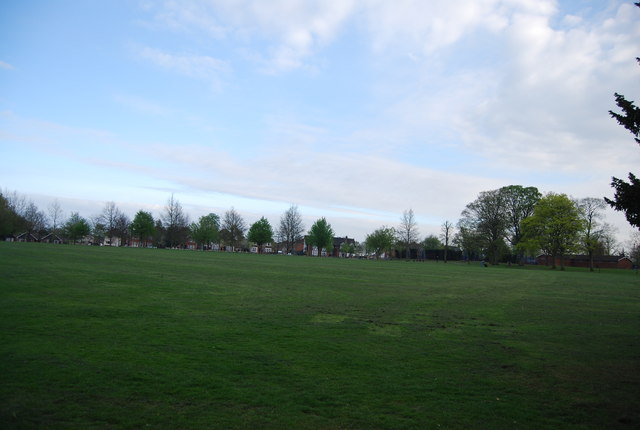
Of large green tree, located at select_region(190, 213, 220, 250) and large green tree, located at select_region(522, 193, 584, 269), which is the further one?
large green tree, located at select_region(190, 213, 220, 250)

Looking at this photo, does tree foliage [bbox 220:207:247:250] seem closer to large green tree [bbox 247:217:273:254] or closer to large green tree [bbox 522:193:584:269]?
large green tree [bbox 247:217:273:254]

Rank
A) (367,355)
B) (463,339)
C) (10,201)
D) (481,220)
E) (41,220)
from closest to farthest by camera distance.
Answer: (367,355) → (463,339) → (481,220) → (10,201) → (41,220)

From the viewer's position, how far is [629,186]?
834cm

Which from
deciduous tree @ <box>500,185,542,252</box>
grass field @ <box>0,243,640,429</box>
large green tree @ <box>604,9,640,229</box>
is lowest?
grass field @ <box>0,243,640,429</box>

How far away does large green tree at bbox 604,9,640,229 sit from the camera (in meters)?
8.26

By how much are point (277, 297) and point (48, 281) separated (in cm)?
A: 1011

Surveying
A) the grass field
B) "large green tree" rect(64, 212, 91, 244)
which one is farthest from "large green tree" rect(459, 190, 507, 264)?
"large green tree" rect(64, 212, 91, 244)

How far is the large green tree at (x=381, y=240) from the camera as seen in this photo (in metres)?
122

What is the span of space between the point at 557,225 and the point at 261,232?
78.9 metres

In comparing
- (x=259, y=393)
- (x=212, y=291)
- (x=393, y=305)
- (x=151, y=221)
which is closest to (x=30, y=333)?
(x=259, y=393)

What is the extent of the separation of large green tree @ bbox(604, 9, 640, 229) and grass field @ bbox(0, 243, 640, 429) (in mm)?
3276

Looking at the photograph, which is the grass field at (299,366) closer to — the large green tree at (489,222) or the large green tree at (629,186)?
the large green tree at (629,186)

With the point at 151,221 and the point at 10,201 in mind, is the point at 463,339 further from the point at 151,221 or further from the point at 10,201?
the point at 10,201

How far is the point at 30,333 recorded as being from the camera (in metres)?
9.25
